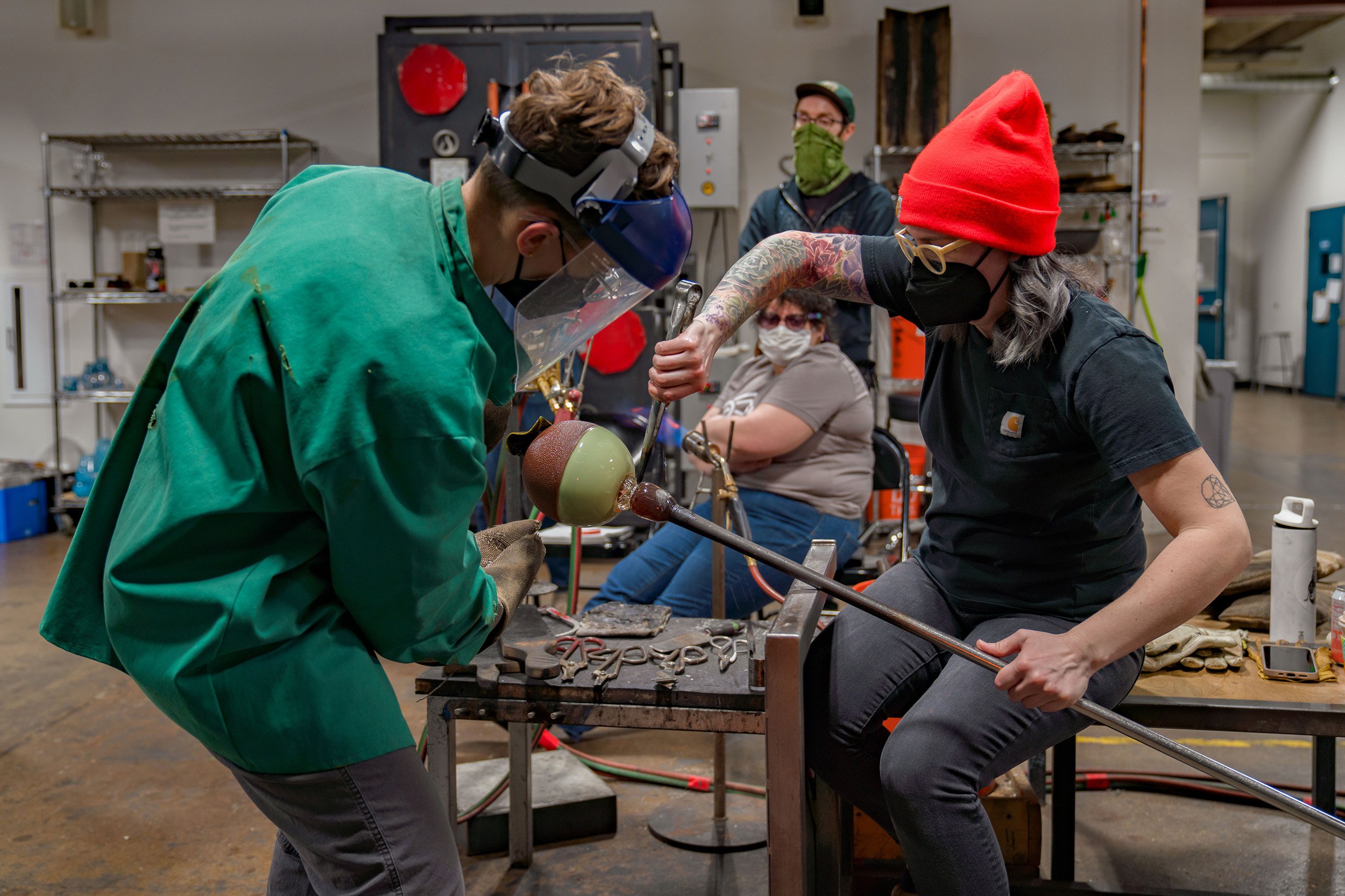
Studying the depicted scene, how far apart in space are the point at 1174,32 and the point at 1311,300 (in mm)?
7757

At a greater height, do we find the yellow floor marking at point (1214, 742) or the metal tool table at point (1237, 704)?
the metal tool table at point (1237, 704)

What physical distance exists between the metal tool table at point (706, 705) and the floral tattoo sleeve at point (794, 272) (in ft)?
1.59

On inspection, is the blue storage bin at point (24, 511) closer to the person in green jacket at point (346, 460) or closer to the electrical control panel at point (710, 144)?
the electrical control panel at point (710, 144)

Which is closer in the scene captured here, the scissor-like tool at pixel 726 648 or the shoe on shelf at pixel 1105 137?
the scissor-like tool at pixel 726 648

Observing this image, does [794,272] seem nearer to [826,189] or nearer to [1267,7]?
[826,189]

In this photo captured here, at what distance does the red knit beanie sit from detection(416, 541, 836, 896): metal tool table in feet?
2.09

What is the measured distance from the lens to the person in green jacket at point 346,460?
1070 millimetres

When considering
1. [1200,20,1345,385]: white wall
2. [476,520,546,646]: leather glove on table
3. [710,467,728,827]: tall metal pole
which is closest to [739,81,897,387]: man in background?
[710,467,728,827]: tall metal pole

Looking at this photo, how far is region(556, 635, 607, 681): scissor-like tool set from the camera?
1.78 metres

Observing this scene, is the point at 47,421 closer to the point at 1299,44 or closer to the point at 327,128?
the point at 327,128

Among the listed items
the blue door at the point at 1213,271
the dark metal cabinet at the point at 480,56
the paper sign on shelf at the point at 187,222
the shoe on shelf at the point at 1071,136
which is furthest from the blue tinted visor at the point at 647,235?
the blue door at the point at 1213,271

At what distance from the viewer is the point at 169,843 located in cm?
247

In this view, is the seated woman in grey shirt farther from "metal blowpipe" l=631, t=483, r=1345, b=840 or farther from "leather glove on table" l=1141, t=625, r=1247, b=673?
"metal blowpipe" l=631, t=483, r=1345, b=840

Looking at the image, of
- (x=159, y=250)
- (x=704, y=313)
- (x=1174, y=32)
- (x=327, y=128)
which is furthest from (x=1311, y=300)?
(x=704, y=313)
